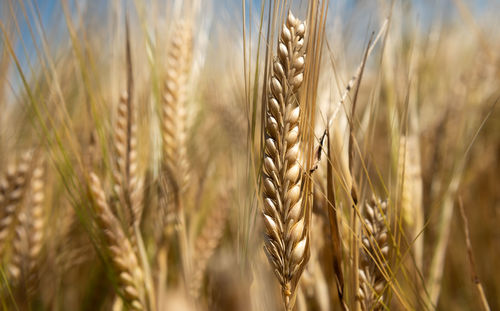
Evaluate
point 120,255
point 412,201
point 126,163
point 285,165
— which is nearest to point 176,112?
point 126,163

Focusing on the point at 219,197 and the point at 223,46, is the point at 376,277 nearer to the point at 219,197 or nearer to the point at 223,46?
the point at 219,197

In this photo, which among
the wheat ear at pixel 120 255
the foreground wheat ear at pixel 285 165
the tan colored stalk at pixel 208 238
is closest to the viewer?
the foreground wheat ear at pixel 285 165

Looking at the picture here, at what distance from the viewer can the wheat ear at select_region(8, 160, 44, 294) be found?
2.31 feet

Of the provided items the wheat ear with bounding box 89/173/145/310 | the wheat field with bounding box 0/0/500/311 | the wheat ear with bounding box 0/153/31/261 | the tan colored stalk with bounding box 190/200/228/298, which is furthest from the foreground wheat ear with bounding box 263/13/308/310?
the wheat ear with bounding box 0/153/31/261

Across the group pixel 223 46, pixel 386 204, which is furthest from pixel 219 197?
pixel 386 204

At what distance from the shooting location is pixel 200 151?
1.18 metres

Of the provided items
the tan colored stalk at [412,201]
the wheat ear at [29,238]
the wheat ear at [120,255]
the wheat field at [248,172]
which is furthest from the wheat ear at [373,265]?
the wheat ear at [29,238]

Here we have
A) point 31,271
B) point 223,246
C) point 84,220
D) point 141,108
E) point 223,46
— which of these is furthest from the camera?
point 223,246

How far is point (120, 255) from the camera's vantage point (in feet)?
1.96

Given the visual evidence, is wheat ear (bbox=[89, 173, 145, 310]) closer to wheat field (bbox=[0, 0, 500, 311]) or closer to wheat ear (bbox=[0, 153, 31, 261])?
wheat field (bbox=[0, 0, 500, 311])

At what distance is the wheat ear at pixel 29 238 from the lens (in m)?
0.70

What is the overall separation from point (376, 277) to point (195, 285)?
18.0 inches

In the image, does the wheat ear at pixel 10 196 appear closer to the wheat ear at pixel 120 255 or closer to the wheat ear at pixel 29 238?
the wheat ear at pixel 29 238

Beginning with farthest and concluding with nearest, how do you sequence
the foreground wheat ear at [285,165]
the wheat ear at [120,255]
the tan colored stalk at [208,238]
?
the tan colored stalk at [208,238] < the wheat ear at [120,255] < the foreground wheat ear at [285,165]
